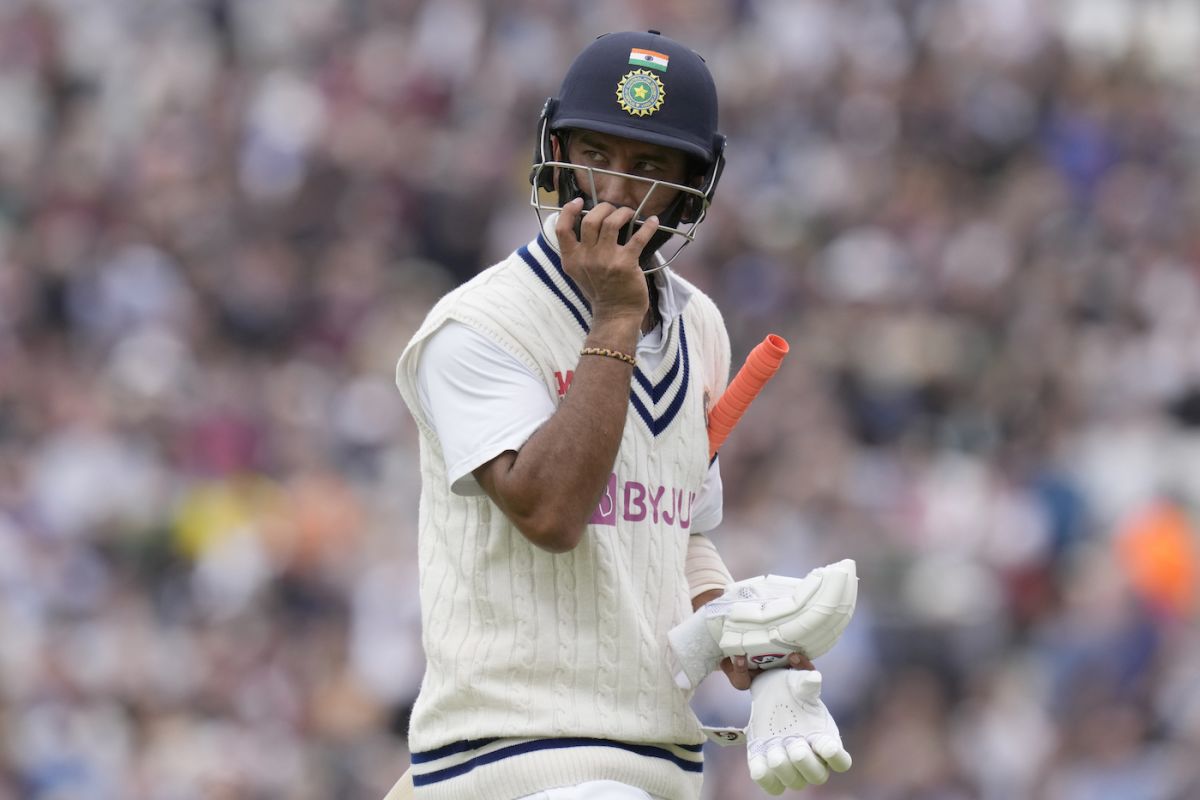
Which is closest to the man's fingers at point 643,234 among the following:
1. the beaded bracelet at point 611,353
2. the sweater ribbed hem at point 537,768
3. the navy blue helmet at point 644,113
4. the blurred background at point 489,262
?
the navy blue helmet at point 644,113

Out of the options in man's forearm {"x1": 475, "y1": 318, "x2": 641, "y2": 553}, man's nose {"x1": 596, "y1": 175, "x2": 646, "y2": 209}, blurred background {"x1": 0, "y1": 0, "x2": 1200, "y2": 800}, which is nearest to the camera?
man's forearm {"x1": 475, "y1": 318, "x2": 641, "y2": 553}

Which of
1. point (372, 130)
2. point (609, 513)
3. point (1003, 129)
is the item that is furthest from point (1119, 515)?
point (609, 513)

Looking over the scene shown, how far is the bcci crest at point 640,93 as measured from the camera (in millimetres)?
4523

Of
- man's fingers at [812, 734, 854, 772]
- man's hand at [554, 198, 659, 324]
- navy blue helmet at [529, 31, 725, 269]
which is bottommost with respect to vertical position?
man's fingers at [812, 734, 854, 772]

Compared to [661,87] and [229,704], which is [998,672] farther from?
[661,87]

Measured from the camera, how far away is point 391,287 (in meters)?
14.4

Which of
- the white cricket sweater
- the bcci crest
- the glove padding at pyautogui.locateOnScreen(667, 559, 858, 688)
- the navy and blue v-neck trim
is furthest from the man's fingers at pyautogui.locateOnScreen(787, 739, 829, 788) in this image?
the bcci crest

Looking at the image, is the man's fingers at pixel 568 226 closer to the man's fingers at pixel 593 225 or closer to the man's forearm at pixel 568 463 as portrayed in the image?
the man's fingers at pixel 593 225

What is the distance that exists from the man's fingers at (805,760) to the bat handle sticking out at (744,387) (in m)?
0.72

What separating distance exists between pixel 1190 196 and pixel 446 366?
34.7 feet

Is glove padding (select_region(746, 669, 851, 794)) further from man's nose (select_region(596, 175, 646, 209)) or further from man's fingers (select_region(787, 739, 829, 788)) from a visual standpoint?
man's nose (select_region(596, 175, 646, 209))

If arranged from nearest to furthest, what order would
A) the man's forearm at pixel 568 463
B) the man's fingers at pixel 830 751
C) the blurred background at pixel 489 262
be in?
the man's forearm at pixel 568 463 < the man's fingers at pixel 830 751 < the blurred background at pixel 489 262

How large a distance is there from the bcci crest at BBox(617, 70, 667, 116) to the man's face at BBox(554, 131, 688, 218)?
0.21 ft

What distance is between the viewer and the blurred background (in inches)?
441
